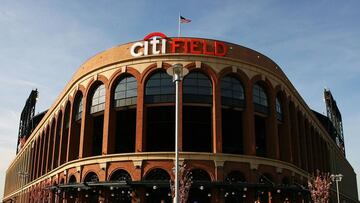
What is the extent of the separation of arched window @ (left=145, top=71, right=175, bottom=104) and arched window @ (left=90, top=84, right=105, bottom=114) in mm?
6243

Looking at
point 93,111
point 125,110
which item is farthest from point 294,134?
point 93,111

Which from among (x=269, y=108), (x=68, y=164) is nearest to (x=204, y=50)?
(x=269, y=108)

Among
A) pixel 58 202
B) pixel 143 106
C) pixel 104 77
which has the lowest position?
pixel 58 202

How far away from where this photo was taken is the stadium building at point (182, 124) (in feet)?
139

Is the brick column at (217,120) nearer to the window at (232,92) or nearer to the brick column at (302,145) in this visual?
the window at (232,92)

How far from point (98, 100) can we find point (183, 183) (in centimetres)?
1587

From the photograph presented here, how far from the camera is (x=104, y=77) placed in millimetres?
48438

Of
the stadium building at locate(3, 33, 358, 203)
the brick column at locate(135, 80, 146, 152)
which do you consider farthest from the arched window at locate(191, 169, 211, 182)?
the brick column at locate(135, 80, 146, 152)

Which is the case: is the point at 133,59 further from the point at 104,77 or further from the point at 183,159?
the point at 183,159

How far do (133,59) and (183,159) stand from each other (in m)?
12.8

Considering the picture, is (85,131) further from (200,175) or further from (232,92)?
(232,92)

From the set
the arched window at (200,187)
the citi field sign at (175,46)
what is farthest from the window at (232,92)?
the arched window at (200,187)

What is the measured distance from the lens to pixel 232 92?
4638 centimetres

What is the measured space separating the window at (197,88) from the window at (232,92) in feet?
5.80
